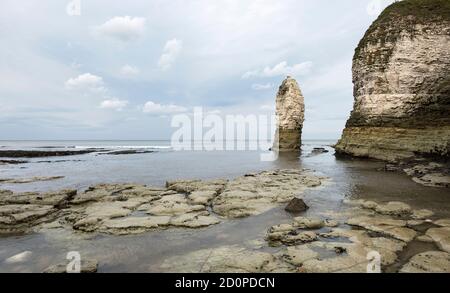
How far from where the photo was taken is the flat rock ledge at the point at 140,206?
960cm

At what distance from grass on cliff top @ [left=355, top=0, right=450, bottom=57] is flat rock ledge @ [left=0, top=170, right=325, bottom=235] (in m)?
20.5

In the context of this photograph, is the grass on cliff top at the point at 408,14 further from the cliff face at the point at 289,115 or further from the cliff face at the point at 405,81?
the cliff face at the point at 289,115

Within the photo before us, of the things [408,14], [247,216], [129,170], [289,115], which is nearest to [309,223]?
[247,216]

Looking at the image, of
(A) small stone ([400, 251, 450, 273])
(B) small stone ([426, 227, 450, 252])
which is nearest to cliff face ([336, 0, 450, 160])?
(B) small stone ([426, 227, 450, 252])

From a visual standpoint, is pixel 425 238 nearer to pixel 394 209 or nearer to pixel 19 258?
pixel 394 209

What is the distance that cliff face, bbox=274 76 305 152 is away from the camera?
162ft

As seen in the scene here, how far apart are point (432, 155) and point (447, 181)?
320 inches

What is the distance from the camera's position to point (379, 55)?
28531mm

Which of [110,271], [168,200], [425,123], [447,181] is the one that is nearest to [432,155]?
[425,123]

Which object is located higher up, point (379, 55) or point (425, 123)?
point (379, 55)

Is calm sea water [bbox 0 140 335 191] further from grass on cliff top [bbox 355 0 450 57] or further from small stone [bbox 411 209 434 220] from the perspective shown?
grass on cliff top [bbox 355 0 450 57]

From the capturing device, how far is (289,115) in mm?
49406

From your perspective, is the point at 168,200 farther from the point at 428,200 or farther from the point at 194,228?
the point at 428,200
